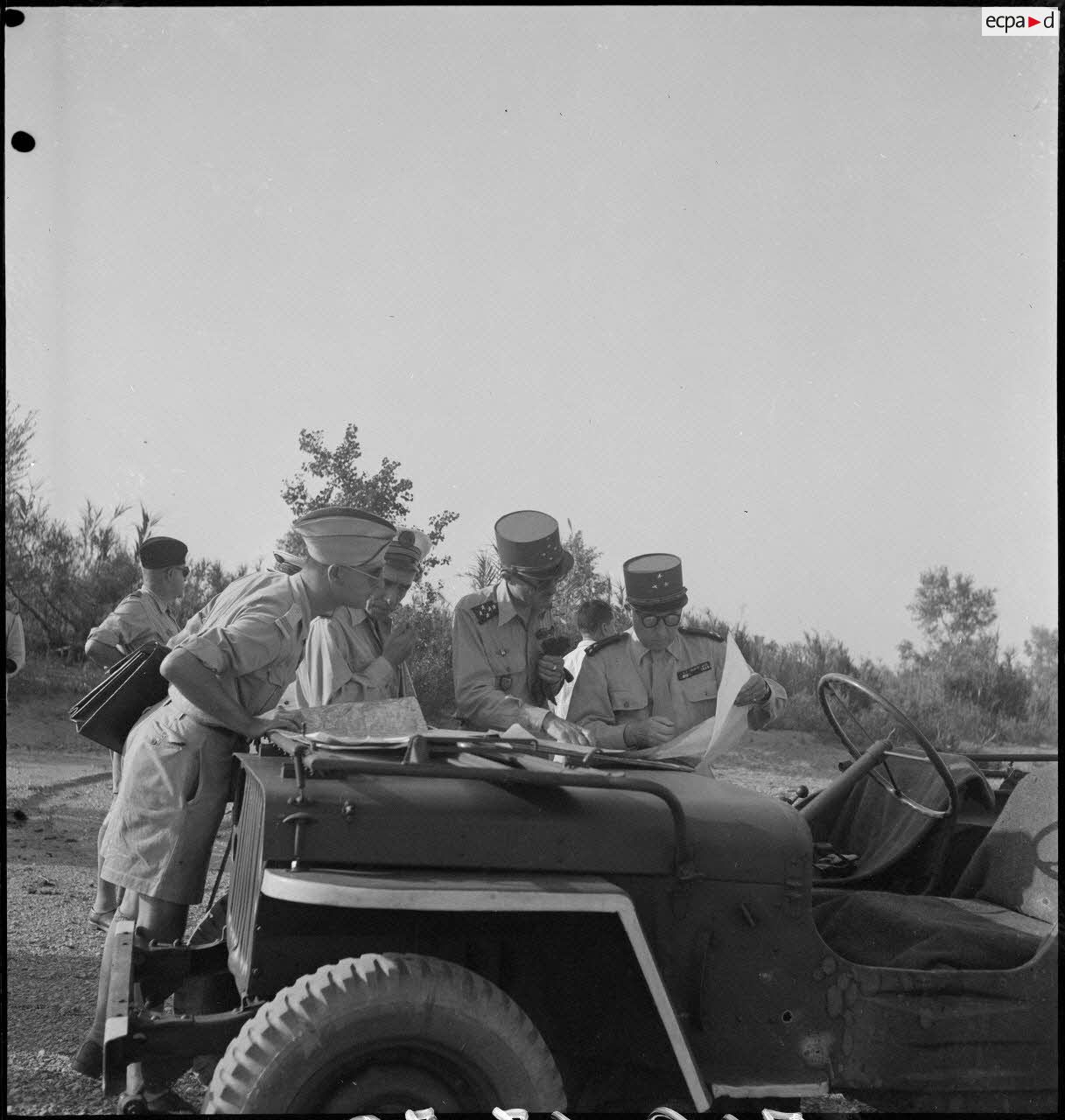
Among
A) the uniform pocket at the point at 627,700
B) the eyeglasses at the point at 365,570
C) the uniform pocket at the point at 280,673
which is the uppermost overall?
the eyeglasses at the point at 365,570

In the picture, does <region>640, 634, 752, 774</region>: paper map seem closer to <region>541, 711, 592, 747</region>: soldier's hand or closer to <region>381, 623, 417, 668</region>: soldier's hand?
<region>541, 711, 592, 747</region>: soldier's hand

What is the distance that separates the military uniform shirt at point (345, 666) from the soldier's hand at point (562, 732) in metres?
0.84

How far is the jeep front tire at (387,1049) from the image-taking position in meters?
2.43

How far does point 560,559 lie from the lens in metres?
5.12

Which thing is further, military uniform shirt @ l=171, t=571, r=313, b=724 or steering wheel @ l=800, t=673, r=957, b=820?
military uniform shirt @ l=171, t=571, r=313, b=724

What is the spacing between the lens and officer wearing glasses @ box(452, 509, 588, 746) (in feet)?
16.3

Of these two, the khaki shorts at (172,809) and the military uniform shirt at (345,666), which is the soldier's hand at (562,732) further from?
the khaki shorts at (172,809)

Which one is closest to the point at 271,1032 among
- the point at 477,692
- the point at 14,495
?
the point at 477,692

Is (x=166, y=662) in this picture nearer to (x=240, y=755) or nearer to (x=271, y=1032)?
(x=240, y=755)

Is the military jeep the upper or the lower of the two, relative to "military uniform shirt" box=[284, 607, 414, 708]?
lower

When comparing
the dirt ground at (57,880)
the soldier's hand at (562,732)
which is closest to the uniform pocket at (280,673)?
the soldier's hand at (562,732)

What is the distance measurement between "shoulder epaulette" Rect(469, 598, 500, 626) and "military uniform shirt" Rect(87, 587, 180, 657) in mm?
2396

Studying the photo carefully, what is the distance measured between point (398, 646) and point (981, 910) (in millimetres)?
2778

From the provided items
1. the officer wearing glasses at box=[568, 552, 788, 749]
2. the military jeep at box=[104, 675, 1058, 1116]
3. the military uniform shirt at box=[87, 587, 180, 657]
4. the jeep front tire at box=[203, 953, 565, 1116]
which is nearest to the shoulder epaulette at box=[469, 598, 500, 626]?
the officer wearing glasses at box=[568, 552, 788, 749]
